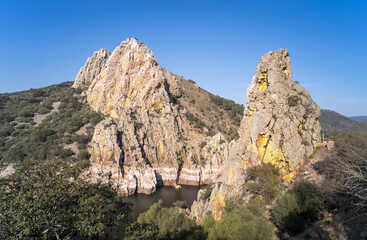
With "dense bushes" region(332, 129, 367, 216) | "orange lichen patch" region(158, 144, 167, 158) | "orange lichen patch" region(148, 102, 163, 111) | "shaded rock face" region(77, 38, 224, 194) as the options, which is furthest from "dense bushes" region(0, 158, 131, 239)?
"orange lichen patch" region(148, 102, 163, 111)

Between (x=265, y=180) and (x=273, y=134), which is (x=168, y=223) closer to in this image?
(x=265, y=180)

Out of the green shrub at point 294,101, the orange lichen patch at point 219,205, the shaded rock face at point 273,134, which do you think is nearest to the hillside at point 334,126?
the shaded rock face at point 273,134

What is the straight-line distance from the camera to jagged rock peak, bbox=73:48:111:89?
225ft

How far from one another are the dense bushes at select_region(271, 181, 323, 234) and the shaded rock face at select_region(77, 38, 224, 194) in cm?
3064

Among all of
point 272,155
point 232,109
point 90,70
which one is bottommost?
point 272,155

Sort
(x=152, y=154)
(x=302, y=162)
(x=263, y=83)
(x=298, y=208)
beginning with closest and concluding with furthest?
(x=298, y=208)
(x=302, y=162)
(x=263, y=83)
(x=152, y=154)

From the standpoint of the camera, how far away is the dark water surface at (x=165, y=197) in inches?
1375

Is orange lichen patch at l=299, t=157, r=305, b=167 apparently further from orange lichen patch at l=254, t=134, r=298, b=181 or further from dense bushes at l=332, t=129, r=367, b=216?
dense bushes at l=332, t=129, r=367, b=216

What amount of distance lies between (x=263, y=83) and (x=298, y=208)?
528 inches

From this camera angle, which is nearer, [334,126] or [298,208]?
[298,208]

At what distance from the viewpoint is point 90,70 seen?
2756 inches

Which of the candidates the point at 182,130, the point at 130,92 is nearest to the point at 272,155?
Answer: the point at 182,130

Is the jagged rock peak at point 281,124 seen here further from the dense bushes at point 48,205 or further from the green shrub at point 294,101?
the dense bushes at point 48,205

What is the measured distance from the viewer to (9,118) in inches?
2080
